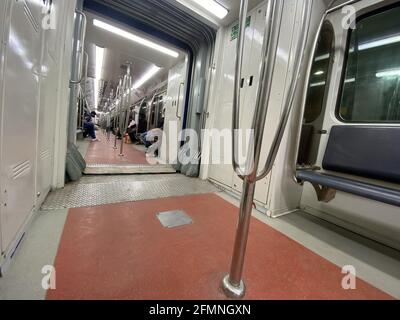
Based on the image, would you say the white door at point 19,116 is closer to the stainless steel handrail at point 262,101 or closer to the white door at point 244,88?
the stainless steel handrail at point 262,101

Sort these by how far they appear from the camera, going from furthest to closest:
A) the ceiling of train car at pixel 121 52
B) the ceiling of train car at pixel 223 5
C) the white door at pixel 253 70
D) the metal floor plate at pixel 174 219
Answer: the ceiling of train car at pixel 121 52
the ceiling of train car at pixel 223 5
the white door at pixel 253 70
the metal floor plate at pixel 174 219

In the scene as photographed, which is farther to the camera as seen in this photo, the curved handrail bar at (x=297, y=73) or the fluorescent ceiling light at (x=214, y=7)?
the fluorescent ceiling light at (x=214, y=7)

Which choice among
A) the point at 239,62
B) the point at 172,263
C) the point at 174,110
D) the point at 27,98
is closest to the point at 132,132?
the point at 174,110

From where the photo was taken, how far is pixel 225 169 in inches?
111

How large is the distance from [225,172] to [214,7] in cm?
234

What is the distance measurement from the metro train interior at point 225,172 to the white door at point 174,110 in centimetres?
64

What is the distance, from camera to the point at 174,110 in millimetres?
4398

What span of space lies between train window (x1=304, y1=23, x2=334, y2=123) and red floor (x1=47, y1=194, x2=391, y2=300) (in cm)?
153

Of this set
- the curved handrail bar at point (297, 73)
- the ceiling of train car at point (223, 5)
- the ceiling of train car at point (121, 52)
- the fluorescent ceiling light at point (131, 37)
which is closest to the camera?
the curved handrail bar at point (297, 73)

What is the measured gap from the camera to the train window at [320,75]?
2150mm

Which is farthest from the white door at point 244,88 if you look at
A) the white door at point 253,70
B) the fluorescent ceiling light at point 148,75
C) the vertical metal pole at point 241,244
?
the fluorescent ceiling light at point 148,75

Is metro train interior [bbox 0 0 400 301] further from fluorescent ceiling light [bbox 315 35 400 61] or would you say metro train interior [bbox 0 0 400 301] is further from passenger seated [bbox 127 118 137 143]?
passenger seated [bbox 127 118 137 143]

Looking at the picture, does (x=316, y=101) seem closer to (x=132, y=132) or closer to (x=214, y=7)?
(x=214, y=7)

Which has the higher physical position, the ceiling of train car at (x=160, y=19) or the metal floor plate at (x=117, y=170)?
the ceiling of train car at (x=160, y=19)
